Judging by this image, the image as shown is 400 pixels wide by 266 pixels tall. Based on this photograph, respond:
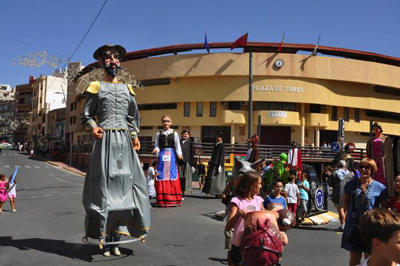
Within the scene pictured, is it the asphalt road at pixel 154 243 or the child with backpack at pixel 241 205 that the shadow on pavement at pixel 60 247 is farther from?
the child with backpack at pixel 241 205

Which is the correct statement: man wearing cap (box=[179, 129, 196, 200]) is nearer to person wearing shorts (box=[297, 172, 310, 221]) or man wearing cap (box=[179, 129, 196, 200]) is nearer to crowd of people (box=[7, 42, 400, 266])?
person wearing shorts (box=[297, 172, 310, 221])

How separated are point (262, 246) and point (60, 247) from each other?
353 cm

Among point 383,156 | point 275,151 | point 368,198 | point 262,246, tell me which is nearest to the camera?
point 262,246

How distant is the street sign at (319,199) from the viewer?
10.2 metres

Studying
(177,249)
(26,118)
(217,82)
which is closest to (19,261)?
(177,249)

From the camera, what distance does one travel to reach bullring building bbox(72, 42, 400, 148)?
3659 centimetres

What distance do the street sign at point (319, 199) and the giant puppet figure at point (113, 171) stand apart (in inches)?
234

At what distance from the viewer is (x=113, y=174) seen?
5344 millimetres

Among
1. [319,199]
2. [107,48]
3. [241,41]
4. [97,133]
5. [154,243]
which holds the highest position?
[241,41]

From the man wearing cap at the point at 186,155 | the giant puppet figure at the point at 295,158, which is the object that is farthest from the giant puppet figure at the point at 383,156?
the giant puppet figure at the point at 295,158

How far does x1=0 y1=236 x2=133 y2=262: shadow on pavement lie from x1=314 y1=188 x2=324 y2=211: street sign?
6.05 metres

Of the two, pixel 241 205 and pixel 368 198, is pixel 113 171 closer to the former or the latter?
pixel 241 205

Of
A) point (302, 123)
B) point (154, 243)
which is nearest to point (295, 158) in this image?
point (154, 243)

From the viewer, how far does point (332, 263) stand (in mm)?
5727
